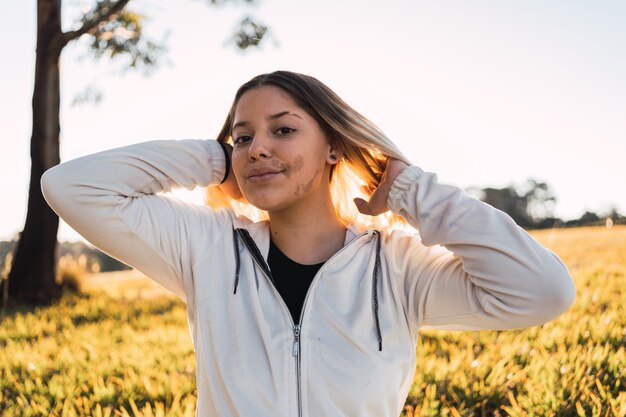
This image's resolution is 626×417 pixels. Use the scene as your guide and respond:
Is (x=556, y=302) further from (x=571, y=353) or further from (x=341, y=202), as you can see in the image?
(x=571, y=353)

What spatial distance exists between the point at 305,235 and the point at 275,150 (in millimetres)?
369

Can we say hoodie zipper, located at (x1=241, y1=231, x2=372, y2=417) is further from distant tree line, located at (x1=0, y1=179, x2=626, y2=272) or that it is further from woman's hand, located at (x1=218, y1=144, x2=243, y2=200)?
distant tree line, located at (x1=0, y1=179, x2=626, y2=272)

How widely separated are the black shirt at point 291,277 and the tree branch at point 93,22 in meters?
7.14

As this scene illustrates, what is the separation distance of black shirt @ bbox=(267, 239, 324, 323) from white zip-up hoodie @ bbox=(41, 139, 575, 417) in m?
0.08

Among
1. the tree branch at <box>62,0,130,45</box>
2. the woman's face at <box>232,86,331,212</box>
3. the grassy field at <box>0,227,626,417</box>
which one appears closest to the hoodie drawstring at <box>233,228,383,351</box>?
the woman's face at <box>232,86,331,212</box>

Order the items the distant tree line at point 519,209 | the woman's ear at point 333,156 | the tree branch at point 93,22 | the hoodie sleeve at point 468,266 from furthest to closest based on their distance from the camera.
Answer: the distant tree line at point 519,209, the tree branch at point 93,22, the woman's ear at point 333,156, the hoodie sleeve at point 468,266

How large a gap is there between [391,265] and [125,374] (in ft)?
8.57

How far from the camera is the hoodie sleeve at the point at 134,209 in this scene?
87.7 inches

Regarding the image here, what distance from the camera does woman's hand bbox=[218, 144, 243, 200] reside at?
258cm

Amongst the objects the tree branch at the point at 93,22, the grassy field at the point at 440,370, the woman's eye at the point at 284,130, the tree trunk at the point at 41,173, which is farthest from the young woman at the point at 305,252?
the tree trunk at the point at 41,173

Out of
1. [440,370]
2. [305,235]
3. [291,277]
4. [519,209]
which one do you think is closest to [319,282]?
[291,277]

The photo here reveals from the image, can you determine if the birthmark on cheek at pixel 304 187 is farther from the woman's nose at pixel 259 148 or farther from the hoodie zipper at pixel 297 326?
the hoodie zipper at pixel 297 326

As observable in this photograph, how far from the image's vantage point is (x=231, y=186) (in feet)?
8.52

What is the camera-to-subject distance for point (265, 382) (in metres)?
2.04
